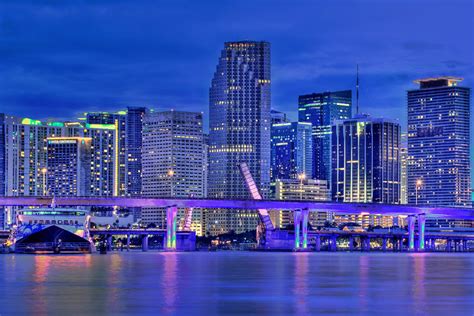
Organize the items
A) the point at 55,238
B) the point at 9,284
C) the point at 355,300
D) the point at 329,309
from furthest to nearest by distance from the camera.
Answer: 1. the point at 55,238
2. the point at 9,284
3. the point at 355,300
4. the point at 329,309

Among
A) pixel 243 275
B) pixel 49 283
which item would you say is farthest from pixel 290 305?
pixel 243 275

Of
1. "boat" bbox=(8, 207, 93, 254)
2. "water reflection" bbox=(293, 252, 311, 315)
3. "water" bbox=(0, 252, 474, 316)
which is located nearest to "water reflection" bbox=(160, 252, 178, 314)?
"water" bbox=(0, 252, 474, 316)

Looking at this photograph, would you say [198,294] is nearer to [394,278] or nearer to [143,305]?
[143,305]

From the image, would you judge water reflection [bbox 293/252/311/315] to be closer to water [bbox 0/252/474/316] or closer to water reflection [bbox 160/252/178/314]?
water [bbox 0/252/474/316]

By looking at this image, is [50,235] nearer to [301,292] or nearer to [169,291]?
[169,291]

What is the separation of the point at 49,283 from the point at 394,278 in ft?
95.4

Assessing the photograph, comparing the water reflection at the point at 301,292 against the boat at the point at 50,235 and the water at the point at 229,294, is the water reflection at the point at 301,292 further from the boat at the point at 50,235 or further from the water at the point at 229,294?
the boat at the point at 50,235

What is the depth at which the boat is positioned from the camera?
625 feet

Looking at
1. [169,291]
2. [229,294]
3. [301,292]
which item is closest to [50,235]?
[169,291]

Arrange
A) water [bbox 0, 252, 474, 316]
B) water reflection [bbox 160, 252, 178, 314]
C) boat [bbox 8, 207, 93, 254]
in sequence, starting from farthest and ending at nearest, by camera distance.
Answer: boat [bbox 8, 207, 93, 254], water reflection [bbox 160, 252, 178, 314], water [bbox 0, 252, 474, 316]

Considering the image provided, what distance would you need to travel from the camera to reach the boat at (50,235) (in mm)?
190375

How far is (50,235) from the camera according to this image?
190250 millimetres

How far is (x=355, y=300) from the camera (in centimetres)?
6375

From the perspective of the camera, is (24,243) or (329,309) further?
(24,243)
